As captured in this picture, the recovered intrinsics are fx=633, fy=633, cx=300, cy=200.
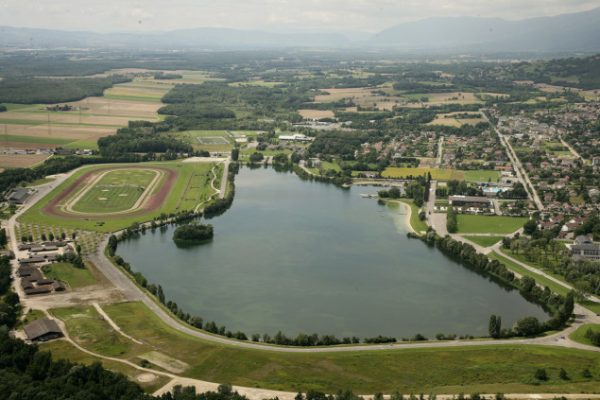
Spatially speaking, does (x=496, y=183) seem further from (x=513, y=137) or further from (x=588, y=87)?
(x=588, y=87)

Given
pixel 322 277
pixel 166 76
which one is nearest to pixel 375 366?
pixel 322 277

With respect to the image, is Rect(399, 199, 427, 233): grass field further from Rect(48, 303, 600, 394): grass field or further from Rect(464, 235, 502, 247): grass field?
Rect(48, 303, 600, 394): grass field

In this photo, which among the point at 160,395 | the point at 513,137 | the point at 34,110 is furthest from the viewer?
the point at 34,110

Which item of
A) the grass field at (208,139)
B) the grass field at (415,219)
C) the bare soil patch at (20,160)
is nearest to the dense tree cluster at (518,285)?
the grass field at (415,219)

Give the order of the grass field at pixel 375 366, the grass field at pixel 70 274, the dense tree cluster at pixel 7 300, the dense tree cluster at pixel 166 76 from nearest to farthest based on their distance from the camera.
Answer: the grass field at pixel 375 366
the dense tree cluster at pixel 7 300
the grass field at pixel 70 274
the dense tree cluster at pixel 166 76

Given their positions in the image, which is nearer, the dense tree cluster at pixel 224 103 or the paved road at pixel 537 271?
the paved road at pixel 537 271

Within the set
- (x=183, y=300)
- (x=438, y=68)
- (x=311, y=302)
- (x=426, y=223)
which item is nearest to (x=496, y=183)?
(x=426, y=223)

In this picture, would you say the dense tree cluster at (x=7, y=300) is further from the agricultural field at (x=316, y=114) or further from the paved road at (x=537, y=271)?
the agricultural field at (x=316, y=114)
